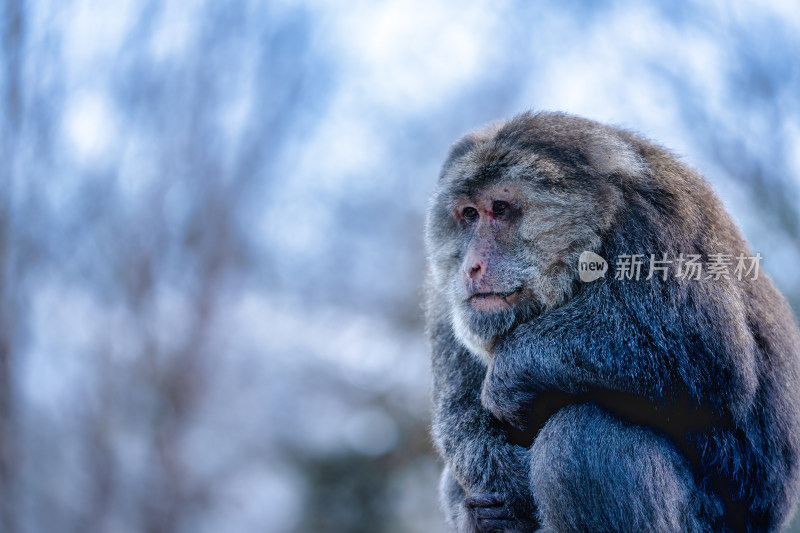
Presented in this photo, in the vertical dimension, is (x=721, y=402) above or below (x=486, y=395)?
below

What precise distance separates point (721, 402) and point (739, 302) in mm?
482

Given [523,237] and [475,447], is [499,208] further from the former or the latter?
[475,447]

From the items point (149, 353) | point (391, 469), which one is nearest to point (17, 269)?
point (149, 353)

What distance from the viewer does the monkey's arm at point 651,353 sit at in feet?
9.86

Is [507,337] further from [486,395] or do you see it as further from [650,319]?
[650,319]

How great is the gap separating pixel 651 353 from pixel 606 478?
0.56 meters

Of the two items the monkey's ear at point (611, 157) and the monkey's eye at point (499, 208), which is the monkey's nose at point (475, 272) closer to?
the monkey's eye at point (499, 208)

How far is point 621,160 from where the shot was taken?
132 inches

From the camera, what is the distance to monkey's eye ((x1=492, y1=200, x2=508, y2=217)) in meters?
3.44

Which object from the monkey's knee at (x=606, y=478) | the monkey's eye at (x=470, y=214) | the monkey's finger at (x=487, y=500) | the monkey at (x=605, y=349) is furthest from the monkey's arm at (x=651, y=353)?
the monkey's eye at (x=470, y=214)

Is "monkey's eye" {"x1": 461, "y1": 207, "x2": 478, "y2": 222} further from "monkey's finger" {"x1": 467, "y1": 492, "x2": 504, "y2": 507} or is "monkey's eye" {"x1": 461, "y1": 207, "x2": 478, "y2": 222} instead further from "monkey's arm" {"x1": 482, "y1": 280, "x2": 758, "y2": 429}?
"monkey's finger" {"x1": 467, "y1": 492, "x2": 504, "y2": 507}

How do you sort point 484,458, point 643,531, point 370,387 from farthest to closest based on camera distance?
point 370,387, point 484,458, point 643,531

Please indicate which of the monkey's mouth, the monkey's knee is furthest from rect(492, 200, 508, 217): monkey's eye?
the monkey's knee

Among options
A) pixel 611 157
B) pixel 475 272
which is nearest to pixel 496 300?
pixel 475 272
